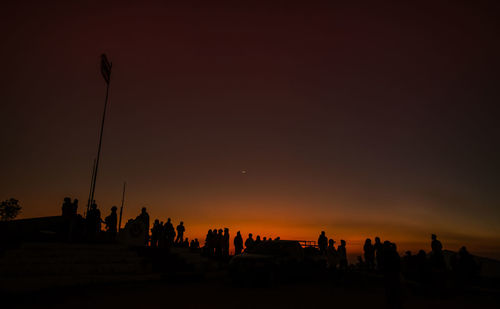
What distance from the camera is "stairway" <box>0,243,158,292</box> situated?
9666mm

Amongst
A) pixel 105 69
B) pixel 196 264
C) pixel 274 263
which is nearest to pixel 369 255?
pixel 196 264

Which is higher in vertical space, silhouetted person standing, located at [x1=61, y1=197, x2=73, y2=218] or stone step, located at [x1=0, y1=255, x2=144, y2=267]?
silhouetted person standing, located at [x1=61, y1=197, x2=73, y2=218]

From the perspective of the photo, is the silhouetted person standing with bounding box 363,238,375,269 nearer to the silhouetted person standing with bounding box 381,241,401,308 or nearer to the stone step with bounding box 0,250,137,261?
the silhouetted person standing with bounding box 381,241,401,308

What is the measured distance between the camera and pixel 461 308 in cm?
967

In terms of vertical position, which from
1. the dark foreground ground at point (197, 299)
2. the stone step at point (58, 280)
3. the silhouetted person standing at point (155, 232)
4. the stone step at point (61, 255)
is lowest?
the dark foreground ground at point (197, 299)

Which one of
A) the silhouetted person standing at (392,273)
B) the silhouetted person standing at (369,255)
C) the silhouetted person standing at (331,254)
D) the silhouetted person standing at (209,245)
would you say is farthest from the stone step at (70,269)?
Answer: the silhouetted person standing at (369,255)

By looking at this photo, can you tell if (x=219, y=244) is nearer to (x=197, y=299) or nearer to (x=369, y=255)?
(x=369, y=255)

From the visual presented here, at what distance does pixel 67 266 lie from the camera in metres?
11.4

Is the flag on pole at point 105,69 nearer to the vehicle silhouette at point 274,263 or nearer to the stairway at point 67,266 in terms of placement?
the stairway at point 67,266

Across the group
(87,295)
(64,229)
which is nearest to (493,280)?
(87,295)

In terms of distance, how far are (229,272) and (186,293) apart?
7.12ft

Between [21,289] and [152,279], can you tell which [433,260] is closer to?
[152,279]

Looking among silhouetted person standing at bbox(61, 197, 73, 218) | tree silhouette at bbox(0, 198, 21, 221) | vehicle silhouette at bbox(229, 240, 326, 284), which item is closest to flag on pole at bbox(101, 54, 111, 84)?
silhouetted person standing at bbox(61, 197, 73, 218)

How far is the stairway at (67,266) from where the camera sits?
31.7 feet
